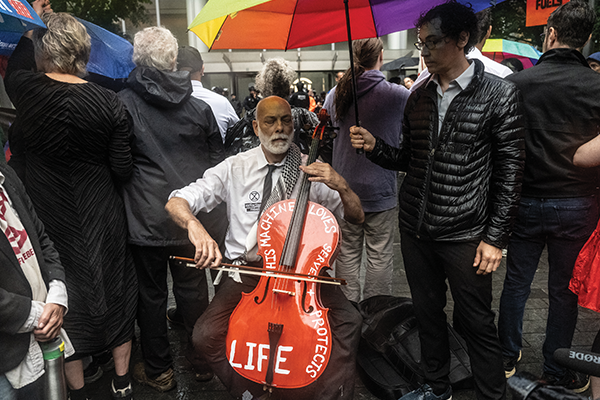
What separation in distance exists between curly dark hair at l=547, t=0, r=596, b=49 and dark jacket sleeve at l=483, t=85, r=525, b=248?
0.70 m

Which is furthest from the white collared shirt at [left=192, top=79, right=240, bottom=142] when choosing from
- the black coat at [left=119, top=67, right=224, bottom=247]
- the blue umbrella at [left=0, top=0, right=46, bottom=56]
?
the blue umbrella at [left=0, top=0, right=46, bottom=56]

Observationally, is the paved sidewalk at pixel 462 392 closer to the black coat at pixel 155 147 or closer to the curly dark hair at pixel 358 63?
the black coat at pixel 155 147

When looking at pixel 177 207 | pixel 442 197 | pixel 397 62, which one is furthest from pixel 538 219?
pixel 397 62

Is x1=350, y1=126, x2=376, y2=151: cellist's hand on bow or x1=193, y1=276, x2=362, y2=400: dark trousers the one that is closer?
x1=193, y1=276, x2=362, y2=400: dark trousers

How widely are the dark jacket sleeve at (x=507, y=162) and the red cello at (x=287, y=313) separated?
0.75m

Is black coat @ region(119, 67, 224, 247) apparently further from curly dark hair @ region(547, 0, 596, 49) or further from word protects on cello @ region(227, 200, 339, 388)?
curly dark hair @ region(547, 0, 596, 49)

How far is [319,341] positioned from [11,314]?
3.84ft

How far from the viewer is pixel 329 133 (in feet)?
8.06

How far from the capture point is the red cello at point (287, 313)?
1877 mm

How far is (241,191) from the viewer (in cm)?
258

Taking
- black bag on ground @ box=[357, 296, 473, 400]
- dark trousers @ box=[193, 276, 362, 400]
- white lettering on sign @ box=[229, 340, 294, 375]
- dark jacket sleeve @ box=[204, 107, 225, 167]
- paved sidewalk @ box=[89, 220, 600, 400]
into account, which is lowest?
paved sidewalk @ box=[89, 220, 600, 400]

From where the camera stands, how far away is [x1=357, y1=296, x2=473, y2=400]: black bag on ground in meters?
2.55

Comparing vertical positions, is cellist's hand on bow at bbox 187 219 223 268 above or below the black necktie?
below

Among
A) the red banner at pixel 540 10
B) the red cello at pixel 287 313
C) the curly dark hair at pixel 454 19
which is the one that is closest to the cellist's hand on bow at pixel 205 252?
the red cello at pixel 287 313
